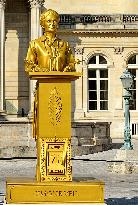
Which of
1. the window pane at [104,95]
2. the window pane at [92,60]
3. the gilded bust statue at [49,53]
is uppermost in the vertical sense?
the window pane at [92,60]

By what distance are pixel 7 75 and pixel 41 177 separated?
32.2 metres

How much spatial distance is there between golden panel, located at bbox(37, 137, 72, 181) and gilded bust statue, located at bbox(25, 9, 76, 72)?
2.77 feet

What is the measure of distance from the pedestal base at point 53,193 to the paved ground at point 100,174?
415cm

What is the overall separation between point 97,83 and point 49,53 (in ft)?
104

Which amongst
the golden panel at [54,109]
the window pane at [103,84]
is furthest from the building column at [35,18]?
the golden panel at [54,109]

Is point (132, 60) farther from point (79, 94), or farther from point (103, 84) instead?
point (79, 94)

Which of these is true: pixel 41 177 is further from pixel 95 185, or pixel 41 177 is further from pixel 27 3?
pixel 27 3

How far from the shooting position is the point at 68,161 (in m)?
7.36

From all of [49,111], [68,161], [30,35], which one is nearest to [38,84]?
[49,111]

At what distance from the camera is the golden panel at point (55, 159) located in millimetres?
7355

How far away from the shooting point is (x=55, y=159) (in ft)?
24.2

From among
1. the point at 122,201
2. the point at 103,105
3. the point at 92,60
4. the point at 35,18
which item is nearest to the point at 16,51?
the point at 35,18

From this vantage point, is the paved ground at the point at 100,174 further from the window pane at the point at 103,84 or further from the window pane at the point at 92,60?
the window pane at the point at 92,60

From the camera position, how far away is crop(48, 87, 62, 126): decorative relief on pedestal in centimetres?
734
